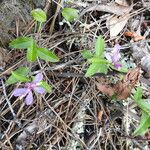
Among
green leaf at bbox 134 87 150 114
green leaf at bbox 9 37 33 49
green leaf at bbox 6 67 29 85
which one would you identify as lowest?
green leaf at bbox 134 87 150 114

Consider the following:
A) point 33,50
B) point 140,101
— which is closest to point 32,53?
point 33,50

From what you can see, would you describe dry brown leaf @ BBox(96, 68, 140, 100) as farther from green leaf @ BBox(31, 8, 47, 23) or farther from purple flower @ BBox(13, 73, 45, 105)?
green leaf @ BBox(31, 8, 47, 23)

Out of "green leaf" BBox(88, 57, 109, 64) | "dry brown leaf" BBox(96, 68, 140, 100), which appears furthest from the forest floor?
"green leaf" BBox(88, 57, 109, 64)

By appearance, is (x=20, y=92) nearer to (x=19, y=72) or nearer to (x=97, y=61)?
(x=19, y=72)

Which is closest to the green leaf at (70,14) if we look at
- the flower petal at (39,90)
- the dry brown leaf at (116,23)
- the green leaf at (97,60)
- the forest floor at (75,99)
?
the forest floor at (75,99)

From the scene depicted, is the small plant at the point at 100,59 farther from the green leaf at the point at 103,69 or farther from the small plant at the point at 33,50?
the small plant at the point at 33,50

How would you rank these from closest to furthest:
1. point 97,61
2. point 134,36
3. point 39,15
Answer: point 97,61 → point 39,15 → point 134,36

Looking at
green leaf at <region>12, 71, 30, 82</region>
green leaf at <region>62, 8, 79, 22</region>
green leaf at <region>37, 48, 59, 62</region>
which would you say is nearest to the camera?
green leaf at <region>12, 71, 30, 82</region>
